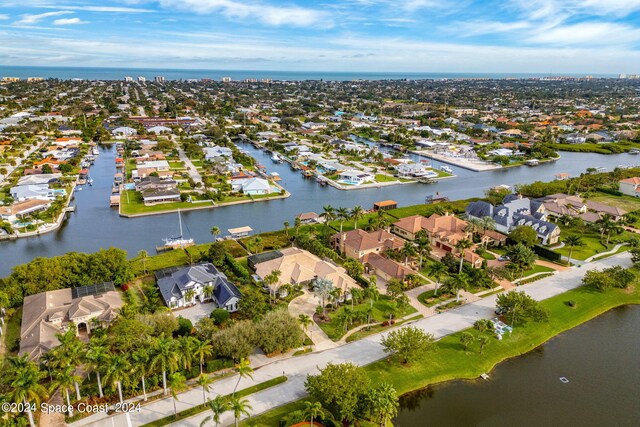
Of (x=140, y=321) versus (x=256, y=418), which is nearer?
(x=256, y=418)

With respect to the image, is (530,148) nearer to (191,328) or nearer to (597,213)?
(597,213)

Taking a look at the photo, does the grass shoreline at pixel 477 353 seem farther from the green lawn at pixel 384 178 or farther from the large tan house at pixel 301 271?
the green lawn at pixel 384 178

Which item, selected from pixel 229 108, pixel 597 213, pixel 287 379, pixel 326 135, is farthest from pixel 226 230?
pixel 229 108

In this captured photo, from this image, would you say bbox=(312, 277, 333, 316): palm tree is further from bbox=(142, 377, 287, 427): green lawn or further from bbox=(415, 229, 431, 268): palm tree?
bbox=(415, 229, 431, 268): palm tree

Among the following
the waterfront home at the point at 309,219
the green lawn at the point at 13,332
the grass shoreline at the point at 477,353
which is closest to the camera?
the grass shoreline at the point at 477,353

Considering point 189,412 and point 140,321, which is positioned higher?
point 140,321

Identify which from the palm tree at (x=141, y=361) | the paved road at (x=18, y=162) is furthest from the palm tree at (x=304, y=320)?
the paved road at (x=18, y=162)

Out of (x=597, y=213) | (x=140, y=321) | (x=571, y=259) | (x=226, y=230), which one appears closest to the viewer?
(x=140, y=321)
